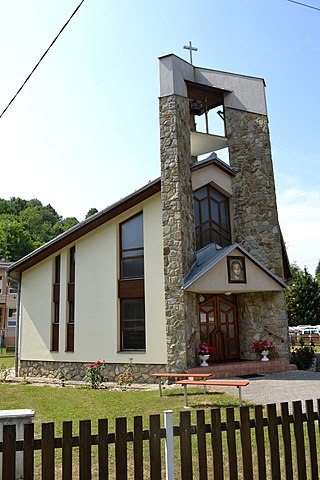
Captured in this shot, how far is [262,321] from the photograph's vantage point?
1481 centimetres

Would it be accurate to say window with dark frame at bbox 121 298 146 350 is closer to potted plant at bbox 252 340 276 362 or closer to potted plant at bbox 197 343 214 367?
potted plant at bbox 197 343 214 367

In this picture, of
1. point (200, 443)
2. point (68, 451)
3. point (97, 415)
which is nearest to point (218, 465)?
point (200, 443)

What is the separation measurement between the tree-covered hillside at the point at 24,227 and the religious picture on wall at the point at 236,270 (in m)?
47.2

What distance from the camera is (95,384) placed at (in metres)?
12.2

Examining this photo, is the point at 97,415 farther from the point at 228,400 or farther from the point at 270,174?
the point at 270,174

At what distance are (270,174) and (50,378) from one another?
12093 mm

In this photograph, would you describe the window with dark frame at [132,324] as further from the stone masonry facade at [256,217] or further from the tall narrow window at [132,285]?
the stone masonry facade at [256,217]

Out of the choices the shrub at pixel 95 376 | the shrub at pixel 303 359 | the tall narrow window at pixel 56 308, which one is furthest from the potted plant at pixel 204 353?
the tall narrow window at pixel 56 308

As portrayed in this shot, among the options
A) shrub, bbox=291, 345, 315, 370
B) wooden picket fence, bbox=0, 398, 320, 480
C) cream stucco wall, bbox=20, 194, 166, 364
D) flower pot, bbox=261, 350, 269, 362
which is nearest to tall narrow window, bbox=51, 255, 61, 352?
cream stucco wall, bbox=20, 194, 166, 364

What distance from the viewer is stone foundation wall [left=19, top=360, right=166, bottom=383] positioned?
42.7ft

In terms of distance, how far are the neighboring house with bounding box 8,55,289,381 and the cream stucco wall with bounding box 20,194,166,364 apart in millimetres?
41

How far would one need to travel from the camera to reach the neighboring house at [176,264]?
43.1ft

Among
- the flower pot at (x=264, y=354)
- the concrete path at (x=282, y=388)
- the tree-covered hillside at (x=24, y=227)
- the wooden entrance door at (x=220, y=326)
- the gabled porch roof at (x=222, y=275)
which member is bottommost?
the concrete path at (x=282, y=388)

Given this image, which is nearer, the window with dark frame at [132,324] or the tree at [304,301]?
the window with dark frame at [132,324]
